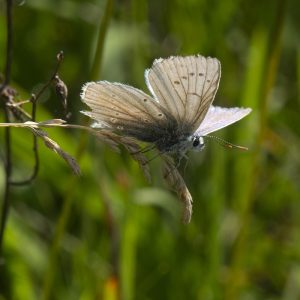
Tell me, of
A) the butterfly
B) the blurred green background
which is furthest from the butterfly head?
the blurred green background

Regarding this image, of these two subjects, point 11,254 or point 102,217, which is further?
point 102,217

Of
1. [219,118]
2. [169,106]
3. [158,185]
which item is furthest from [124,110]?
[158,185]

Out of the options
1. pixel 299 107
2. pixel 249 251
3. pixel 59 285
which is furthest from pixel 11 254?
pixel 299 107

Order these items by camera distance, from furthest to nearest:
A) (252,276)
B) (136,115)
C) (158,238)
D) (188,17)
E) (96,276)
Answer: (188,17)
(252,276)
(158,238)
(96,276)
(136,115)

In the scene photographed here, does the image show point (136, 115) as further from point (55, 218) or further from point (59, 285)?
point (55, 218)

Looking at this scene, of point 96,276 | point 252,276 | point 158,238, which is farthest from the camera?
point 252,276

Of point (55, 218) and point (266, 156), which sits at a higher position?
point (266, 156)

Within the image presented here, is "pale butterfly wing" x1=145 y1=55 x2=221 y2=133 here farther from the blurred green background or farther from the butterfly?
the blurred green background

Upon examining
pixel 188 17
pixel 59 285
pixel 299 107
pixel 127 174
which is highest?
pixel 188 17
